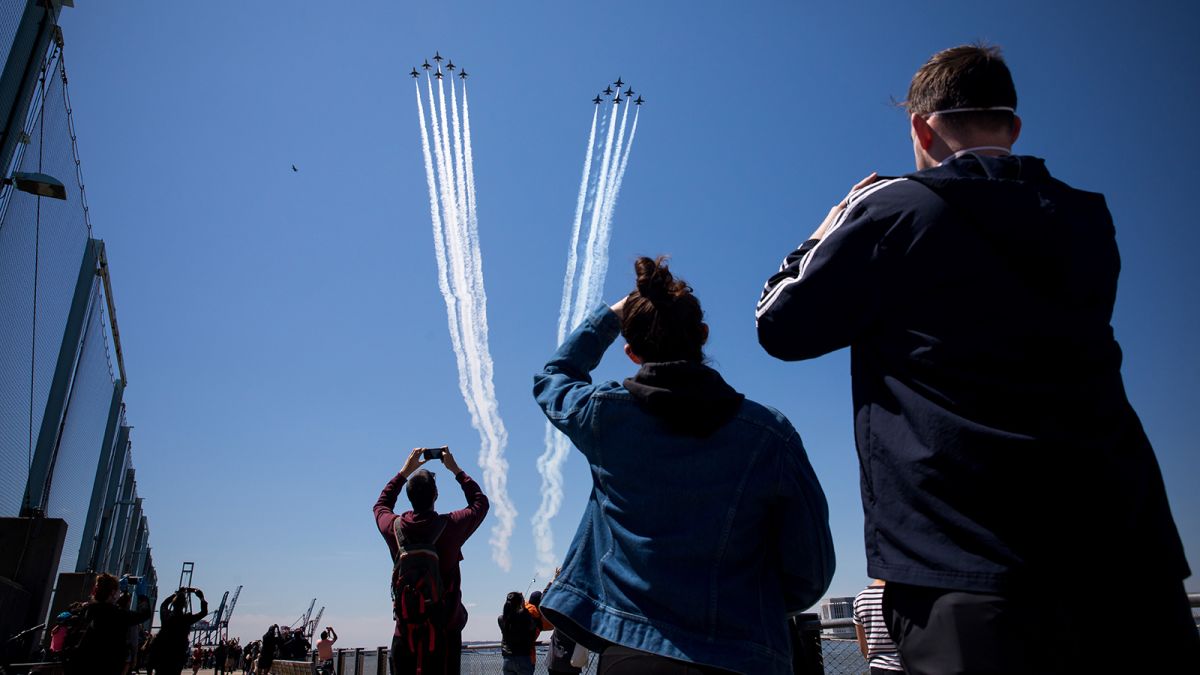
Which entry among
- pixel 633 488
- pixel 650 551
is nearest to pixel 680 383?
pixel 633 488

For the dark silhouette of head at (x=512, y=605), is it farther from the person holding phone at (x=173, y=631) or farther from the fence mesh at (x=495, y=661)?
the person holding phone at (x=173, y=631)

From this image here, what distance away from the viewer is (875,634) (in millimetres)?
4113

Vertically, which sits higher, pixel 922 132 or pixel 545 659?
pixel 922 132

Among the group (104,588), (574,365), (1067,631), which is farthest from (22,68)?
(1067,631)

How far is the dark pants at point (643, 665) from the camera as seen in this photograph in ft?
6.02

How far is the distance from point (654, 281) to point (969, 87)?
1.02m

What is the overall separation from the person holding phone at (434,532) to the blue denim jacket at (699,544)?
3.26 m

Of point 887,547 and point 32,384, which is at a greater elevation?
point 32,384

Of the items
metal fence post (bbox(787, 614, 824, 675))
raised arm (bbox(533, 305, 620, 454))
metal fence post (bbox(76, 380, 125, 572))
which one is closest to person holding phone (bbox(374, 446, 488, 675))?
metal fence post (bbox(787, 614, 824, 675))

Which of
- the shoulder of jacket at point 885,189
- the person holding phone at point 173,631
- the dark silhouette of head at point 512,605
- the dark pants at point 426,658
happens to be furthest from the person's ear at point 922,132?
the person holding phone at point 173,631

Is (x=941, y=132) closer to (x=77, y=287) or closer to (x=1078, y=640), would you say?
(x=1078, y=640)

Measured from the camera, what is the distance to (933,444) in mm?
1406

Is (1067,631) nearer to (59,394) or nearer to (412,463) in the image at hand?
(412,463)

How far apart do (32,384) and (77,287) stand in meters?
3.78
